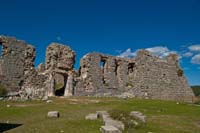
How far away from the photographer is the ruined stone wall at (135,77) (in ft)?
101

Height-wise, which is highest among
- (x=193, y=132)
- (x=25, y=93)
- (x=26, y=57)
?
(x=26, y=57)

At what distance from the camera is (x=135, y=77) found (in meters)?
35.0

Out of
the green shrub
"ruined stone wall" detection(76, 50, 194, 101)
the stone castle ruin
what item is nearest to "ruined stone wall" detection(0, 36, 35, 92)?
the stone castle ruin

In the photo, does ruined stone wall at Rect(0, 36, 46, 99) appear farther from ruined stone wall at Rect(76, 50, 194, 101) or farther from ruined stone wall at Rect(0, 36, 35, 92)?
ruined stone wall at Rect(76, 50, 194, 101)

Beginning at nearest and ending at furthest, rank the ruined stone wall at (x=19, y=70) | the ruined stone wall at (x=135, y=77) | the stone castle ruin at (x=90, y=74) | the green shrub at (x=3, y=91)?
the green shrub at (x=3, y=91), the ruined stone wall at (x=19, y=70), the stone castle ruin at (x=90, y=74), the ruined stone wall at (x=135, y=77)

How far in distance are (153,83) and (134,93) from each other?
3.36 meters

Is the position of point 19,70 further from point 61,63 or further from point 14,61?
point 61,63

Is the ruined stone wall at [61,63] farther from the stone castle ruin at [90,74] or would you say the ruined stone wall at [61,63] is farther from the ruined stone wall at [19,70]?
the ruined stone wall at [19,70]

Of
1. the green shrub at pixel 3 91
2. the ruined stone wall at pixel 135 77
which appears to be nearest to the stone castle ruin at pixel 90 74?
the ruined stone wall at pixel 135 77

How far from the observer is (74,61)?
103ft

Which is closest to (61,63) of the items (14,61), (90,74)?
(90,74)

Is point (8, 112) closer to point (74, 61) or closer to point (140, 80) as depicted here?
point (74, 61)

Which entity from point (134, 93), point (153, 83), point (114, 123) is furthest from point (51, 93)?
point (114, 123)

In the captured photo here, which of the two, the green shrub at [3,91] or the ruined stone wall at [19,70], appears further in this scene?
the ruined stone wall at [19,70]
